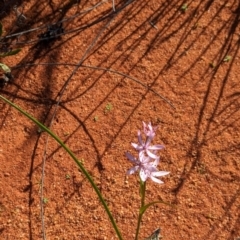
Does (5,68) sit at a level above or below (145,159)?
above

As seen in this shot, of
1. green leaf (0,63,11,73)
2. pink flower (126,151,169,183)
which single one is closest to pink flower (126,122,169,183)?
pink flower (126,151,169,183)

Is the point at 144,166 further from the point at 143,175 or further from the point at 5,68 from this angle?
the point at 5,68

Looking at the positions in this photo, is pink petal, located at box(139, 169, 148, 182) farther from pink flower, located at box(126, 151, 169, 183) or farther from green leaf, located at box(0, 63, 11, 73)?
green leaf, located at box(0, 63, 11, 73)

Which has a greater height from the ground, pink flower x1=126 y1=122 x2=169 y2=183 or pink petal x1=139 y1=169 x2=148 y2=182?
pink flower x1=126 y1=122 x2=169 y2=183

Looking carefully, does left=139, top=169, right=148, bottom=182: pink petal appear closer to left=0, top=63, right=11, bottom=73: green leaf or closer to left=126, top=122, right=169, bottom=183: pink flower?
left=126, top=122, right=169, bottom=183: pink flower

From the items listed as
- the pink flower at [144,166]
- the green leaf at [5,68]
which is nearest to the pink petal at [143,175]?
the pink flower at [144,166]

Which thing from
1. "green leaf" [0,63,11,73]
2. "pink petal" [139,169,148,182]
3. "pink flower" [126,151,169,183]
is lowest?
"pink petal" [139,169,148,182]

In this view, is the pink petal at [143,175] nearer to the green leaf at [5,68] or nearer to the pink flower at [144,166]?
the pink flower at [144,166]

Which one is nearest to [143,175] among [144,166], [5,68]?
[144,166]

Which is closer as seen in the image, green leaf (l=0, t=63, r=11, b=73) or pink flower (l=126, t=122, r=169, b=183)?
pink flower (l=126, t=122, r=169, b=183)

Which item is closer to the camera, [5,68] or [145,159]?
[145,159]

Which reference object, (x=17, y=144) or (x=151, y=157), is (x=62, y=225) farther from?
(x=151, y=157)

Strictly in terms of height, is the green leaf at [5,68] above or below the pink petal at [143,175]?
above
